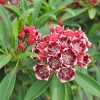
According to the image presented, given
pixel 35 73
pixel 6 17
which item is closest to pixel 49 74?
pixel 35 73

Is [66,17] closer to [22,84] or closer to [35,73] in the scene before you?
[22,84]

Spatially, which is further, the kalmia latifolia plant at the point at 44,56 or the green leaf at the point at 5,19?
the green leaf at the point at 5,19

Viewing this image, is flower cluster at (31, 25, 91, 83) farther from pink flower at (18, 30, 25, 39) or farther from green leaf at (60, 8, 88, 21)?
green leaf at (60, 8, 88, 21)

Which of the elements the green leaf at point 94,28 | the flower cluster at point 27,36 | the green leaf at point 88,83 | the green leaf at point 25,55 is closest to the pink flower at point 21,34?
the flower cluster at point 27,36

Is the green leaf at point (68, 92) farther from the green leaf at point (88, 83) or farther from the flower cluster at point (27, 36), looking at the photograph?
the flower cluster at point (27, 36)

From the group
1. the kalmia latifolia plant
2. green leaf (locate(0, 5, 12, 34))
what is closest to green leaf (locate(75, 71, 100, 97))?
the kalmia latifolia plant

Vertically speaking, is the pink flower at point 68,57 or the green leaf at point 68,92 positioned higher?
the pink flower at point 68,57
